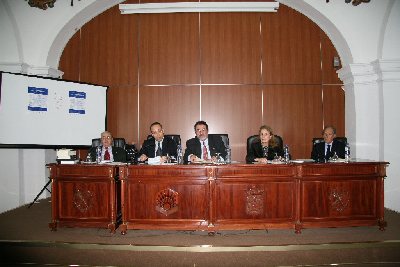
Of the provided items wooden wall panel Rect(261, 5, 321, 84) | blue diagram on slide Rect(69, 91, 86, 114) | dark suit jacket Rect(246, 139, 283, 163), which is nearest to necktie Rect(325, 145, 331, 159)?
dark suit jacket Rect(246, 139, 283, 163)

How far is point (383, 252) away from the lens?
8.73ft

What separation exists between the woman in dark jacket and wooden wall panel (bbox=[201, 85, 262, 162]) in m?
1.64

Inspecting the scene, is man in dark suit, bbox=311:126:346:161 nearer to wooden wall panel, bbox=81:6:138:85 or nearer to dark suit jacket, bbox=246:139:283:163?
→ dark suit jacket, bbox=246:139:283:163

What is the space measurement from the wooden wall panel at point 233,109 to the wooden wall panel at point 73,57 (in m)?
2.59

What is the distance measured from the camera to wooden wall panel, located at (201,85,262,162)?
5.43 meters

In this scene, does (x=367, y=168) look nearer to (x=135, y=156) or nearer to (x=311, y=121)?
(x=311, y=121)

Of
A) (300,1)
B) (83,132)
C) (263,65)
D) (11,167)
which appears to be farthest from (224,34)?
(11,167)

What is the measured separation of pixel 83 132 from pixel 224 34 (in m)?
3.27

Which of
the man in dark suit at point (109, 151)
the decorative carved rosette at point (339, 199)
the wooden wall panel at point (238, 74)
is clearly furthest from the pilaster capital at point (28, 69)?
the decorative carved rosette at point (339, 199)

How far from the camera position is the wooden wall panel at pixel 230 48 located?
17.7 ft

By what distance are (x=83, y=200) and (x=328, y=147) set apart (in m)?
3.34

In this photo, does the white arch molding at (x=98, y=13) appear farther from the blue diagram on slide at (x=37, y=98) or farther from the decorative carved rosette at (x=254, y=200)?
the decorative carved rosette at (x=254, y=200)

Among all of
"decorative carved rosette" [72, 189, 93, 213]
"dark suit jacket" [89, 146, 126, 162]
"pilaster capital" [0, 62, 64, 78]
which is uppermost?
"pilaster capital" [0, 62, 64, 78]

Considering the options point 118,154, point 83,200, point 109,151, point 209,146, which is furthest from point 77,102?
point 209,146
